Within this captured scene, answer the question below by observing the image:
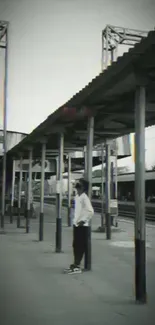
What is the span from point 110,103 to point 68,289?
10.8ft

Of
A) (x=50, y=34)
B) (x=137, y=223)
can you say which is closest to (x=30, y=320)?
(x=137, y=223)

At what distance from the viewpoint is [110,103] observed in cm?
731

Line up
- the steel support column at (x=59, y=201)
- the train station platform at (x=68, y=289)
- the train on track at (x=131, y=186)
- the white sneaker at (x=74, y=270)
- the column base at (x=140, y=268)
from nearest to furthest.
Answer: the train station platform at (x=68, y=289), the column base at (x=140, y=268), the white sneaker at (x=74, y=270), the steel support column at (x=59, y=201), the train on track at (x=131, y=186)

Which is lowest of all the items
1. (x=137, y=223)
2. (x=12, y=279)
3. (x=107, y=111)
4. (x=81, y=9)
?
(x=12, y=279)

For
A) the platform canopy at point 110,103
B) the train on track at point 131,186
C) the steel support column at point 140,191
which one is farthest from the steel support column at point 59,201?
the train on track at point 131,186

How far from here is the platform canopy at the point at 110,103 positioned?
17.5 ft

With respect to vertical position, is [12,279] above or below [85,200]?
below

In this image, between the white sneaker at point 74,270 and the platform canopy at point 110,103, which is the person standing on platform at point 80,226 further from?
the platform canopy at point 110,103

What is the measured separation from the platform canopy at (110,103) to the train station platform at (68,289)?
2975 millimetres

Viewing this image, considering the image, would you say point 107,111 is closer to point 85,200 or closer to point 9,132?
point 85,200

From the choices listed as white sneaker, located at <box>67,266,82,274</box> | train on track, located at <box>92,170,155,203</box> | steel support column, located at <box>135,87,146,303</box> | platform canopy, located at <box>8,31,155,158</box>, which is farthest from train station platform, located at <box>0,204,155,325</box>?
train on track, located at <box>92,170,155,203</box>

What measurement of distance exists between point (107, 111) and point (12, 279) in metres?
3.54

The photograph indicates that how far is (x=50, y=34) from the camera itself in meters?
7.73

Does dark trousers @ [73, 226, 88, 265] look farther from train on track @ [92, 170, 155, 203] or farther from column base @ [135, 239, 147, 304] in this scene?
train on track @ [92, 170, 155, 203]
